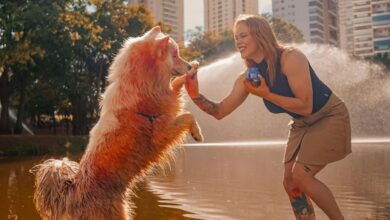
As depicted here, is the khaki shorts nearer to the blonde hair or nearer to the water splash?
the blonde hair

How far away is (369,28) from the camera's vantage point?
384 ft

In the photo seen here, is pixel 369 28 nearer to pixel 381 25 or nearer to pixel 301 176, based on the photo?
pixel 381 25

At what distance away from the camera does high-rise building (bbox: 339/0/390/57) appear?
10456 cm

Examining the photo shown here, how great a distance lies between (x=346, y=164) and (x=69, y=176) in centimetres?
1011

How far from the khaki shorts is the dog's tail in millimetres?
2065

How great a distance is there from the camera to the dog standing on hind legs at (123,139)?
142 inches

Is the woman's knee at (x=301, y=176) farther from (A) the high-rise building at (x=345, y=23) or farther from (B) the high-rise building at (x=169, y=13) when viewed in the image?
(A) the high-rise building at (x=345, y=23)

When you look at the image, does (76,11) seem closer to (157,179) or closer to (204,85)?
(204,85)

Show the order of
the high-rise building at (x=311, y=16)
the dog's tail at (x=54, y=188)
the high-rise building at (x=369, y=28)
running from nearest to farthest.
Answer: the dog's tail at (x=54, y=188), the high-rise building at (x=369, y=28), the high-rise building at (x=311, y=16)

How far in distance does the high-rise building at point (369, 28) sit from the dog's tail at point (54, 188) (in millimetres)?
88905

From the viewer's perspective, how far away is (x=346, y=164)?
1241 centimetres

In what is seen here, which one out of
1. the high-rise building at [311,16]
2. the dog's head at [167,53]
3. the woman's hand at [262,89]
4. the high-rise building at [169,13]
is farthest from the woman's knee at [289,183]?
the high-rise building at [311,16]

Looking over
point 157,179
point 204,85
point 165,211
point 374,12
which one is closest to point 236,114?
point 204,85

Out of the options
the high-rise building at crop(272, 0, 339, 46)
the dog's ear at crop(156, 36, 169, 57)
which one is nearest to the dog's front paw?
the dog's ear at crop(156, 36, 169, 57)
